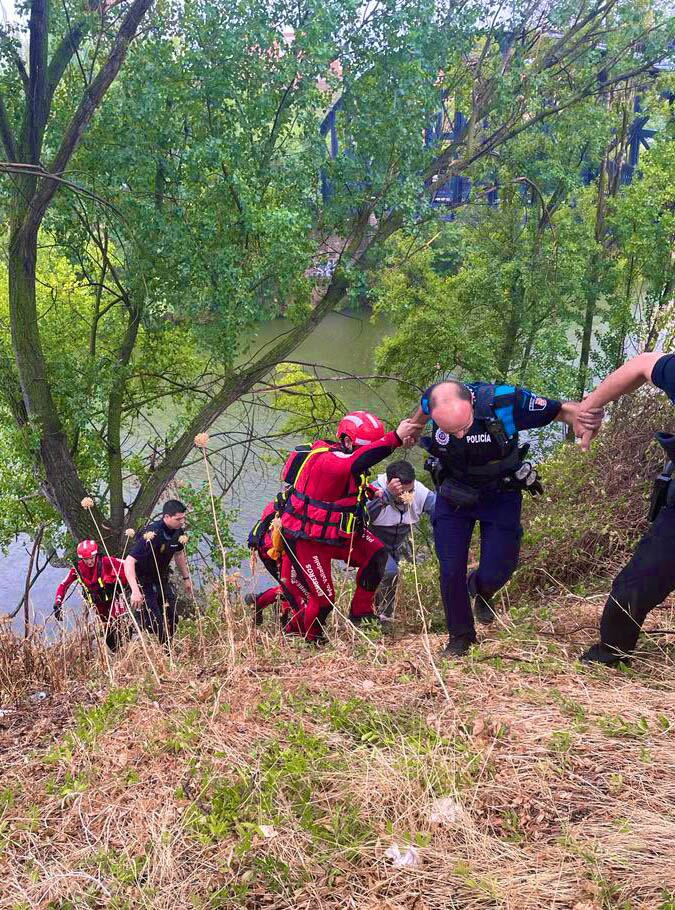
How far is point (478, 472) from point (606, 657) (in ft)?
3.94

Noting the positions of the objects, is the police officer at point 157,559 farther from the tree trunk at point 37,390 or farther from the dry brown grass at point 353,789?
the tree trunk at point 37,390

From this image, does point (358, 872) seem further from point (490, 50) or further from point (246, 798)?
point (490, 50)

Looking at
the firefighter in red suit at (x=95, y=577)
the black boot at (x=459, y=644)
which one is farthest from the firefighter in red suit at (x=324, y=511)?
the firefighter in red suit at (x=95, y=577)

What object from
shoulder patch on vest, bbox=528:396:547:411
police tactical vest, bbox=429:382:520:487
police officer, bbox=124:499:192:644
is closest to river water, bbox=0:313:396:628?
police officer, bbox=124:499:192:644

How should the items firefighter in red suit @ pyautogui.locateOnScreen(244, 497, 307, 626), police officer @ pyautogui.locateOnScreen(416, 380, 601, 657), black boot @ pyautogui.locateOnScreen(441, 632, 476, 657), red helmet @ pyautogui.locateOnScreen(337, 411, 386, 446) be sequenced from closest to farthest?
police officer @ pyautogui.locateOnScreen(416, 380, 601, 657) → black boot @ pyautogui.locateOnScreen(441, 632, 476, 657) → red helmet @ pyautogui.locateOnScreen(337, 411, 386, 446) → firefighter in red suit @ pyautogui.locateOnScreen(244, 497, 307, 626)

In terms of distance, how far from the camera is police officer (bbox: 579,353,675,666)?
3.40 metres

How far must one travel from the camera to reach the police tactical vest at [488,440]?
425cm

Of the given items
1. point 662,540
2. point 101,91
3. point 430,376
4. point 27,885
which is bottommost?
point 27,885

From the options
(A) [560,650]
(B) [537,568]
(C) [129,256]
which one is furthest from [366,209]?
(A) [560,650]

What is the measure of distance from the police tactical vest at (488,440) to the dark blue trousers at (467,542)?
196 mm

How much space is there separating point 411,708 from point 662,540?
54.3 inches

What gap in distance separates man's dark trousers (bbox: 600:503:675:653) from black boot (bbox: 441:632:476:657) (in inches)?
36.2

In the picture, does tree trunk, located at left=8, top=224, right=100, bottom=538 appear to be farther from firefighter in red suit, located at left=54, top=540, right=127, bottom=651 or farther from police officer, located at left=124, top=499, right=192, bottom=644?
police officer, located at left=124, top=499, right=192, bottom=644

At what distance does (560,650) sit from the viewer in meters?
3.99
